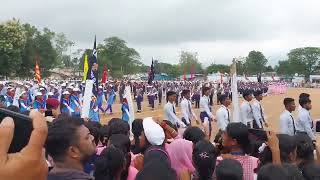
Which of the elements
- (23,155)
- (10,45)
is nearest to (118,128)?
(23,155)

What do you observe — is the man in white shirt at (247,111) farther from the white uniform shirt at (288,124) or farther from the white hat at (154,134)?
the white hat at (154,134)

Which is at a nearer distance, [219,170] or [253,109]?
[219,170]

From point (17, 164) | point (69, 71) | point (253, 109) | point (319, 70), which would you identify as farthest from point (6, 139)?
point (319, 70)

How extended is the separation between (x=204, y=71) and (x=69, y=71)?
3192cm

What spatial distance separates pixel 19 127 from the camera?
278 centimetres

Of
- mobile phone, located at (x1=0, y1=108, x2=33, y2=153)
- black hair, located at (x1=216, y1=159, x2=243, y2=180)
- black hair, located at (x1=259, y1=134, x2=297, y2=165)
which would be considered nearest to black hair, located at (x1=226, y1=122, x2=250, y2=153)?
black hair, located at (x1=259, y1=134, x2=297, y2=165)

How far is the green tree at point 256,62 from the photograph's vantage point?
377 ft

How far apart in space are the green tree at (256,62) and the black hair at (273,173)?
113 metres

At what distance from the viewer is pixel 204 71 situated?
4188 inches

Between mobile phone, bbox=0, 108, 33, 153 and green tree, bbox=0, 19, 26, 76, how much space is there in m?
41.6

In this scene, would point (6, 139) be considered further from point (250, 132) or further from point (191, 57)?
point (191, 57)

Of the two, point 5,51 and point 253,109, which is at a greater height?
point 5,51

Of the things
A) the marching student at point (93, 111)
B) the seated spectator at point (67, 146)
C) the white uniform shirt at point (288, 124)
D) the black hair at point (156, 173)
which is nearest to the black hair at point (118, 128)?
the seated spectator at point (67, 146)

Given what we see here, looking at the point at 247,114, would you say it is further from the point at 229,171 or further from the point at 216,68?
the point at 216,68
